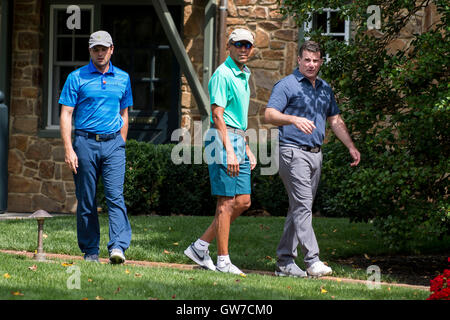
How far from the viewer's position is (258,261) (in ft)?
23.6

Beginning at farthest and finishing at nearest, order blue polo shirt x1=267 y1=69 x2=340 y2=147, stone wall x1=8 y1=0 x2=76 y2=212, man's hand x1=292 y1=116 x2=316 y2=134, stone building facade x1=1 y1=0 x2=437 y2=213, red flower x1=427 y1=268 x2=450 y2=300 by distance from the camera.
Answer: stone wall x1=8 y1=0 x2=76 y2=212 < stone building facade x1=1 y1=0 x2=437 y2=213 < blue polo shirt x1=267 y1=69 x2=340 y2=147 < man's hand x1=292 y1=116 x2=316 y2=134 < red flower x1=427 y1=268 x2=450 y2=300

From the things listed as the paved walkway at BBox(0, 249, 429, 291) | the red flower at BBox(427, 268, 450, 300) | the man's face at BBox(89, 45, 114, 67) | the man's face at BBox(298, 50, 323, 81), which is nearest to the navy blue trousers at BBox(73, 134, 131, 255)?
the paved walkway at BBox(0, 249, 429, 291)

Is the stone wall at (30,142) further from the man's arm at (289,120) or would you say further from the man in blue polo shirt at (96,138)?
the man's arm at (289,120)

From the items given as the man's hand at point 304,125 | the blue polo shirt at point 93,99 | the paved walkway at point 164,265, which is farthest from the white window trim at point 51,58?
the man's hand at point 304,125

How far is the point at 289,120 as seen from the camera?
5980 mm

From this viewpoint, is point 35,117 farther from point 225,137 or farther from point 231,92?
point 225,137

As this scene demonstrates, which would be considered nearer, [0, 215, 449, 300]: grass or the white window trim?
[0, 215, 449, 300]: grass

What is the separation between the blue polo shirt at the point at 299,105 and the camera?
625 centimetres

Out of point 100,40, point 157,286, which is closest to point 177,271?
point 157,286

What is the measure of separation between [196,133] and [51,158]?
2530 millimetres

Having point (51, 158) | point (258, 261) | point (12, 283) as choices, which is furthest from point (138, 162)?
point (12, 283)

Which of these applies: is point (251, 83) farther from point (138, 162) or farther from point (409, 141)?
point (409, 141)

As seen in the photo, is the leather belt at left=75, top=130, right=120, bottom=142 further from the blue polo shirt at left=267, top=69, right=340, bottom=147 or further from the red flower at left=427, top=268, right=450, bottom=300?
the red flower at left=427, top=268, right=450, bottom=300

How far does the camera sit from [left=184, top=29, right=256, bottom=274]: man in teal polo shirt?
602cm
